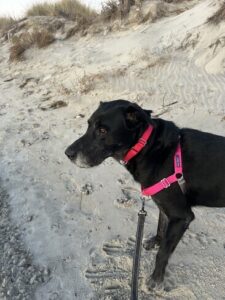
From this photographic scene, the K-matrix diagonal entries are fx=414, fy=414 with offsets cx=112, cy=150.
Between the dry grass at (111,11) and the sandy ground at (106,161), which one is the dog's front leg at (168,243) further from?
the dry grass at (111,11)

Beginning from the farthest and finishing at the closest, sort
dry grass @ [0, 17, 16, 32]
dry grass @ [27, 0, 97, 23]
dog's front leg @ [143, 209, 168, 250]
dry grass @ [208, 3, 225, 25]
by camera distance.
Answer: dry grass @ [0, 17, 16, 32] → dry grass @ [27, 0, 97, 23] → dry grass @ [208, 3, 225, 25] → dog's front leg @ [143, 209, 168, 250]

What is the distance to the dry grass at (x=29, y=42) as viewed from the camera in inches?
428

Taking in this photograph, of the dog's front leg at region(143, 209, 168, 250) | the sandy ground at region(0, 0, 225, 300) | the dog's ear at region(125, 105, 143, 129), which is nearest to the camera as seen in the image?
the dog's ear at region(125, 105, 143, 129)

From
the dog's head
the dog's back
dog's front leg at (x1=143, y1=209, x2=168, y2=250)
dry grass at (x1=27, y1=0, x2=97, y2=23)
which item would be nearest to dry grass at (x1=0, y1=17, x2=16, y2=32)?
dry grass at (x1=27, y1=0, x2=97, y2=23)

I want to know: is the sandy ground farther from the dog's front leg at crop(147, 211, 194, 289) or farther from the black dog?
the black dog

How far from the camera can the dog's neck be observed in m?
3.26

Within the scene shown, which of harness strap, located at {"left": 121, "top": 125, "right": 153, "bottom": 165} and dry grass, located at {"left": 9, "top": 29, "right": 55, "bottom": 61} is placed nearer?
harness strap, located at {"left": 121, "top": 125, "right": 153, "bottom": 165}

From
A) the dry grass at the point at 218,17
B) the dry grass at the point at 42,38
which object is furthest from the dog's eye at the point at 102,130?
the dry grass at the point at 42,38

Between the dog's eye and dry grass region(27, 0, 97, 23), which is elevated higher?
the dog's eye

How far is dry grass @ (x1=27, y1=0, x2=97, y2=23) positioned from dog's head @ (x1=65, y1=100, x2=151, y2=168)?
9.17 meters

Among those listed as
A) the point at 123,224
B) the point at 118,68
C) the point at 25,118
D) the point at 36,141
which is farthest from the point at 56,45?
the point at 123,224

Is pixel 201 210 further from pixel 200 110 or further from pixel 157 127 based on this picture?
pixel 200 110

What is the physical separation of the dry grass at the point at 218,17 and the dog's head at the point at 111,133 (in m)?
5.72

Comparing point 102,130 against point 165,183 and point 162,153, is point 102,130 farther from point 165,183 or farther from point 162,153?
point 165,183
